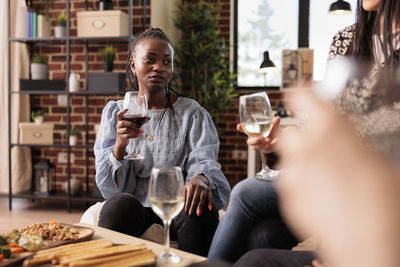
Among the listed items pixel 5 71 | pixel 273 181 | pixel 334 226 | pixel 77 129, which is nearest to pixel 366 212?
pixel 334 226

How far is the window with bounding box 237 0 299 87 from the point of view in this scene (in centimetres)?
469

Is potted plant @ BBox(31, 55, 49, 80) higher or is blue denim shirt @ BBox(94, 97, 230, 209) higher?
potted plant @ BBox(31, 55, 49, 80)

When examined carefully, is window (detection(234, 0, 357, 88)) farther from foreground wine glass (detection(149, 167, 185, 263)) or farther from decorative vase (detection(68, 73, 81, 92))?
foreground wine glass (detection(149, 167, 185, 263))

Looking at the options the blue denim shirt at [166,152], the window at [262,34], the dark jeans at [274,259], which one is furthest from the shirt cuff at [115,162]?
the window at [262,34]

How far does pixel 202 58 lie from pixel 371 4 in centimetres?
308

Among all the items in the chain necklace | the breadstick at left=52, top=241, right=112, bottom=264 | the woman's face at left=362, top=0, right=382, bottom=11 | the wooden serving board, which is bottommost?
the wooden serving board

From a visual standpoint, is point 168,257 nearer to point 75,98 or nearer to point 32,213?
point 32,213

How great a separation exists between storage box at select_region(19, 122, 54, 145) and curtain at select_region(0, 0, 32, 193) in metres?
0.22

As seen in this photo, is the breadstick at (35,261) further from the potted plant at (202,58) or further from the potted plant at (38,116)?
the potted plant at (202,58)

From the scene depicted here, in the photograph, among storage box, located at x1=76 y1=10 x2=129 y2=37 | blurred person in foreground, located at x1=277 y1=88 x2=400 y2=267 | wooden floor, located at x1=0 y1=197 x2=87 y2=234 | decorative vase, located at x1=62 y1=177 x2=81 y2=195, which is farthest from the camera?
decorative vase, located at x1=62 y1=177 x2=81 y2=195

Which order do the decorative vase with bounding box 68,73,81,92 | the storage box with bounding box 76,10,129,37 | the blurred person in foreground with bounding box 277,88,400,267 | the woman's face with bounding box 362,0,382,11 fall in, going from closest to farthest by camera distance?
the blurred person in foreground with bounding box 277,88,400,267 → the woman's face with bounding box 362,0,382,11 → the storage box with bounding box 76,10,129,37 → the decorative vase with bounding box 68,73,81,92

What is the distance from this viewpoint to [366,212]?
51cm

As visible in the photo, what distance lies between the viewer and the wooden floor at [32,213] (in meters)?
3.46

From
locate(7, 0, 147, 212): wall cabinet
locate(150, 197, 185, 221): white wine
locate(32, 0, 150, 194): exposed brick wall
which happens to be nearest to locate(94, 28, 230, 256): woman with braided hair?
locate(150, 197, 185, 221): white wine
